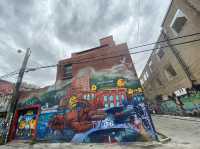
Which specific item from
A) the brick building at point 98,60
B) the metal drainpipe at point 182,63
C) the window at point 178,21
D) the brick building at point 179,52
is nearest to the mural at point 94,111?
the brick building at point 98,60

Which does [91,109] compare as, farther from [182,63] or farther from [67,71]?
[182,63]

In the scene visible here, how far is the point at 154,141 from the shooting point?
7523 millimetres

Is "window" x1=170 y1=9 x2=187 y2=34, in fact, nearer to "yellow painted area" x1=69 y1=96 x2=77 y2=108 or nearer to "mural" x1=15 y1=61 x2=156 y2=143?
"mural" x1=15 y1=61 x2=156 y2=143

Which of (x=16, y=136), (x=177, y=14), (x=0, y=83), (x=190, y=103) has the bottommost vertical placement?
(x=16, y=136)

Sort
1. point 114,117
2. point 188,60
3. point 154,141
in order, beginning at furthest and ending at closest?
1. point 188,60
2. point 114,117
3. point 154,141

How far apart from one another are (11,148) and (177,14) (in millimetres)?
22939

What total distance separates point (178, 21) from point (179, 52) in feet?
14.0

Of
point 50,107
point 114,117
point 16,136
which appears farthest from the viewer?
point 16,136

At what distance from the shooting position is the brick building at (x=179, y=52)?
1416 centimetres

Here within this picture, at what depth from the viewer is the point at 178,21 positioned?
54.9ft

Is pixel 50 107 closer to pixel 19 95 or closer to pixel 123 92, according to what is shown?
pixel 19 95

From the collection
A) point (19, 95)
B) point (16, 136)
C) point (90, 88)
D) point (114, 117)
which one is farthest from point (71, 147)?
point (19, 95)

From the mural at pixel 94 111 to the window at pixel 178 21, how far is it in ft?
41.0

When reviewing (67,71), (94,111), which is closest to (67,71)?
(67,71)
